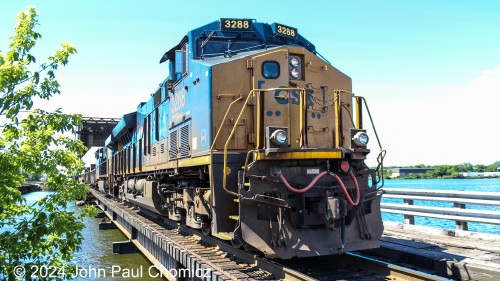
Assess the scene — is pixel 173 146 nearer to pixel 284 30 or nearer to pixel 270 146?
pixel 284 30

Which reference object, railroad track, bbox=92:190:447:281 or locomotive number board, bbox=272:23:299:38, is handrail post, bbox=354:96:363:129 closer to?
locomotive number board, bbox=272:23:299:38

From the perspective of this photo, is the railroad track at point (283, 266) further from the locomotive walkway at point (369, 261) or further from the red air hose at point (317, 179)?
the red air hose at point (317, 179)

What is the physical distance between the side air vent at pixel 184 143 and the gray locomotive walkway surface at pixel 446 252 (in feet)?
13.0

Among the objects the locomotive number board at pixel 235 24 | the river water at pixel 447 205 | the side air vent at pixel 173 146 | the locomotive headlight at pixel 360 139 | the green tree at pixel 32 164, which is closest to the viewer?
the green tree at pixel 32 164

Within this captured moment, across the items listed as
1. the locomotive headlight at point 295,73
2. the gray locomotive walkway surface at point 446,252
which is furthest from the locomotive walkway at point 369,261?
the locomotive headlight at point 295,73

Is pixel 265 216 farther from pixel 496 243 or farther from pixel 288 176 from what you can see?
pixel 496 243

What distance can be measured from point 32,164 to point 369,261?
4.98 m

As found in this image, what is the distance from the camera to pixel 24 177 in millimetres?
5621

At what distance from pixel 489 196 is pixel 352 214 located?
3.60 metres

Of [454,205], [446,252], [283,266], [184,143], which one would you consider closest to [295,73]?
[184,143]

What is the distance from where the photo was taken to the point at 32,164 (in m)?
5.16

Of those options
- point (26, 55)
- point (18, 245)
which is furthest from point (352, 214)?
point (26, 55)

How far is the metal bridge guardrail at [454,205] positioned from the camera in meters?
7.77

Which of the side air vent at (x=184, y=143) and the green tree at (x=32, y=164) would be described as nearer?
the green tree at (x=32, y=164)
